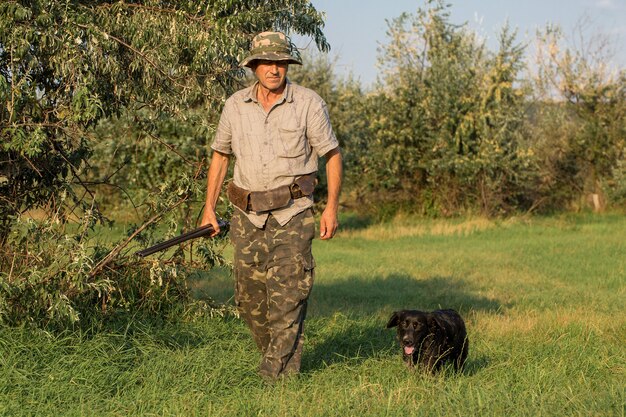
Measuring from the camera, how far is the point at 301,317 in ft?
22.3

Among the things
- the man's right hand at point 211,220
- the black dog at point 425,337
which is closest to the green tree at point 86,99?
the man's right hand at point 211,220

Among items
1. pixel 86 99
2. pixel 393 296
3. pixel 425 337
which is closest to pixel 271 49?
pixel 86 99

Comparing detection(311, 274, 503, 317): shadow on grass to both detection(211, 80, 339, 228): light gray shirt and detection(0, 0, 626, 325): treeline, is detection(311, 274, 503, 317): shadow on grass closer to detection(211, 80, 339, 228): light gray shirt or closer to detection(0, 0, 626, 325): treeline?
detection(0, 0, 626, 325): treeline

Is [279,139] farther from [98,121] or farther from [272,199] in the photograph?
[98,121]

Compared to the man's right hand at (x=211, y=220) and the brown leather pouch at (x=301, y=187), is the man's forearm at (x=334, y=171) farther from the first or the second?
the man's right hand at (x=211, y=220)

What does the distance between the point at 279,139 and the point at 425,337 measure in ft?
5.87

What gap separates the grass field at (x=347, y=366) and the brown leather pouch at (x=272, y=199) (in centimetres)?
120

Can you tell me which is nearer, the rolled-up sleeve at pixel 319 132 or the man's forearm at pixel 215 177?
the rolled-up sleeve at pixel 319 132

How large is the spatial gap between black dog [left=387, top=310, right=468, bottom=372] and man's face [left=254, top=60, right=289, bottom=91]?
187cm

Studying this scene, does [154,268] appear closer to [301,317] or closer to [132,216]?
[301,317]

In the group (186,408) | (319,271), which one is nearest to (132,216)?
(319,271)

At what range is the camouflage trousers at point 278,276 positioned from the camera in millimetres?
6648

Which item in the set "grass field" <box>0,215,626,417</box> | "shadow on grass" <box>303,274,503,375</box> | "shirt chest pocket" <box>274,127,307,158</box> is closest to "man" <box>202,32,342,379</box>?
"shirt chest pocket" <box>274,127,307,158</box>

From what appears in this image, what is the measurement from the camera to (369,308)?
11633mm
